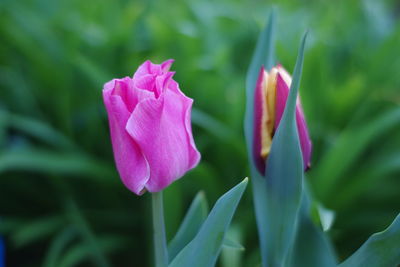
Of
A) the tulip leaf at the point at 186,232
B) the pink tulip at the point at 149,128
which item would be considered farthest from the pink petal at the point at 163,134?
the tulip leaf at the point at 186,232

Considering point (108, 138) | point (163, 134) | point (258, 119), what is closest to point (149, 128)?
point (163, 134)

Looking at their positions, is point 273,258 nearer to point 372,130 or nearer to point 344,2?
point 372,130

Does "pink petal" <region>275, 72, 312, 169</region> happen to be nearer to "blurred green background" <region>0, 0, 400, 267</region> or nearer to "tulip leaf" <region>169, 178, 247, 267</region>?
"tulip leaf" <region>169, 178, 247, 267</region>

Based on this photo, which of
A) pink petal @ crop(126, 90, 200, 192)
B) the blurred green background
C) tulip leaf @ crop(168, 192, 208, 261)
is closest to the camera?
pink petal @ crop(126, 90, 200, 192)

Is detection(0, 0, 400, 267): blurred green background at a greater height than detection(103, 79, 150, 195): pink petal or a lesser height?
lesser

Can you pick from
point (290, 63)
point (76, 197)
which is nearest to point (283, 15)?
point (290, 63)

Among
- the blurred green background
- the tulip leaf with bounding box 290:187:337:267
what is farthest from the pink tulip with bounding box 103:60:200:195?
the blurred green background
